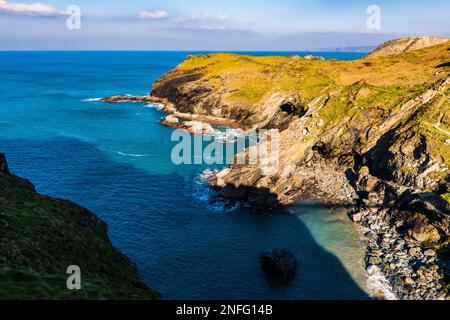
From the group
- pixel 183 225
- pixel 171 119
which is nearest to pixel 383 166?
pixel 183 225

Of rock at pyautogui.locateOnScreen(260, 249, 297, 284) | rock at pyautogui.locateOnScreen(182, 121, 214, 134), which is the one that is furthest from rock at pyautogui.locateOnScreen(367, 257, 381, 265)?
rock at pyautogui.locateOnScreen(182, 121, 214, 134)

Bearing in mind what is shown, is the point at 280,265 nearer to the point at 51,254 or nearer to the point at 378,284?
Answer: the point at 378,284

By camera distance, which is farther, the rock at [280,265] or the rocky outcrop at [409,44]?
the rocky outcrop at [409,44]

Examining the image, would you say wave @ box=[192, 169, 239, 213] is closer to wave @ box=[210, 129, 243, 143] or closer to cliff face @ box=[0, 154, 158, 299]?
cliff face @ box=[0, 154, 158, 299]

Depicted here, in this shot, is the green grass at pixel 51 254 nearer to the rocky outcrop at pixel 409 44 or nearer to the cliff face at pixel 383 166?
the cliff face at pixel 383 166

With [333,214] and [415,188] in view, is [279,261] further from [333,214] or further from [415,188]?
[415,188]

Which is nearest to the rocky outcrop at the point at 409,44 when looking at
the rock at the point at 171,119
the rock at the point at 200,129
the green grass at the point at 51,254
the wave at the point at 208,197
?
the rock at the point at 200,129
